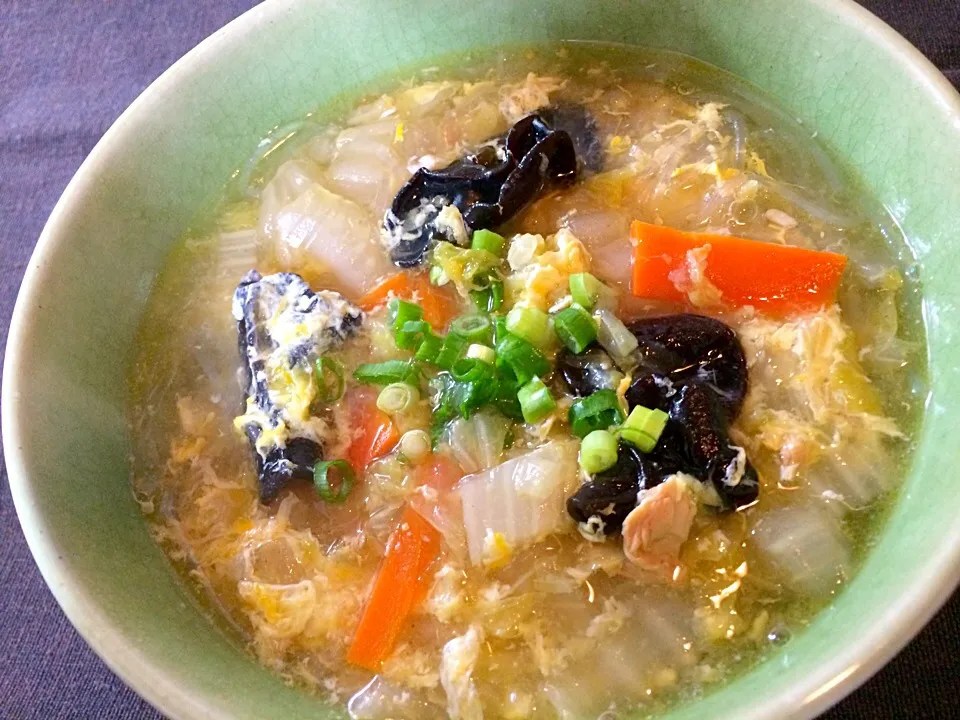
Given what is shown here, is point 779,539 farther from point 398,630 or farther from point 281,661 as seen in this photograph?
point 281,661

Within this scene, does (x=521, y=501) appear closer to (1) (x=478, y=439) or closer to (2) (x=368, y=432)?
(1) (x=478, y=439)

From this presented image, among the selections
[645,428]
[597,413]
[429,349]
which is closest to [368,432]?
[429,349]

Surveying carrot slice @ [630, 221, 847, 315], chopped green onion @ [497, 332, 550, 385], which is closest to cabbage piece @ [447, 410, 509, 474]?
chopped green onion @ [497, 332, 550, 385]

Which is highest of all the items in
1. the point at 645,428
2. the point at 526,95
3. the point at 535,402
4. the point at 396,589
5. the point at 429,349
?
the point at 526,95

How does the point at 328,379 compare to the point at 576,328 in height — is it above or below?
below

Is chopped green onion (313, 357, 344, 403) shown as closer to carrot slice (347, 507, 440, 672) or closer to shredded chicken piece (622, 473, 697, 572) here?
carrot slice (347, 507, 440, 672)

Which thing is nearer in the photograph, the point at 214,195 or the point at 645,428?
the point at 645,428

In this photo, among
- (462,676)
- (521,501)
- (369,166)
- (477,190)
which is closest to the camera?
(462,676)
